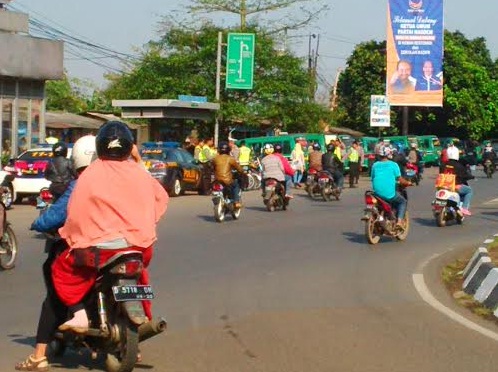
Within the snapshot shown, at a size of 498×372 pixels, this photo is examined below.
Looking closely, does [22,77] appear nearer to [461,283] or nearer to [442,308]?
[461,283]

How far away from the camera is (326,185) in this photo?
2858cm

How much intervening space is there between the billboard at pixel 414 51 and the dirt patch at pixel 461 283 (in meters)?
32.8

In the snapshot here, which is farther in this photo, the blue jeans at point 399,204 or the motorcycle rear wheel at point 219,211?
the motorcycle rear wheel at point 219,211

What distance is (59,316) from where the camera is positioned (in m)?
6.89

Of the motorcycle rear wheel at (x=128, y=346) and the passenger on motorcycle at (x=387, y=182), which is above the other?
the passenger on motorcycle at (x=387, y=182)

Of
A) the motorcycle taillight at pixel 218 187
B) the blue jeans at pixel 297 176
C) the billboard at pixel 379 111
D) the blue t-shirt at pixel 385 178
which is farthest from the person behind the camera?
the billboard at pixel 379 111

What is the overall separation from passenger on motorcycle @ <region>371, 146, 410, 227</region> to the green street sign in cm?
2373

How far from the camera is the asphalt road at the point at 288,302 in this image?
7.76m

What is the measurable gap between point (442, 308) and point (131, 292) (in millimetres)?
4825

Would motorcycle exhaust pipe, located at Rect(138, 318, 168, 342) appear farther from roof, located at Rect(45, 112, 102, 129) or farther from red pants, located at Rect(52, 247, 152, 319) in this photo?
roof, located at Rect(45, 112, 102, 129)

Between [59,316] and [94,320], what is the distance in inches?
10.3

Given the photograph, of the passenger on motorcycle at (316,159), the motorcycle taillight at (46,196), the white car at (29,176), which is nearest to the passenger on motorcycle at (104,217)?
the motorcycle taillight at (46,196)

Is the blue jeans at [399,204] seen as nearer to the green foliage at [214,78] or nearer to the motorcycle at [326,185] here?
the motorcycle at [326,185]

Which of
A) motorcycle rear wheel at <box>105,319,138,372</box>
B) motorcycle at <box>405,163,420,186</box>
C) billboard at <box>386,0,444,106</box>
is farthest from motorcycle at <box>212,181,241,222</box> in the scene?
billboard at <box>386,0,444,106</box>
